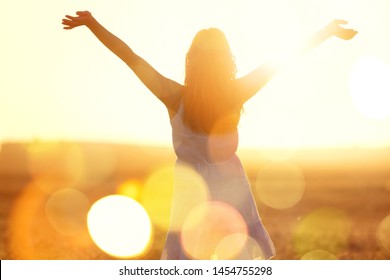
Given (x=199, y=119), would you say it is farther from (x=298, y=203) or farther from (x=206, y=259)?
(x=298, y=203)

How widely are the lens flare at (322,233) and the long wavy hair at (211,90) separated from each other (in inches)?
386

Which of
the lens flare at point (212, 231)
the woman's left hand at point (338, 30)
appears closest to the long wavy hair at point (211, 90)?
the lens flare at point (212, 231)

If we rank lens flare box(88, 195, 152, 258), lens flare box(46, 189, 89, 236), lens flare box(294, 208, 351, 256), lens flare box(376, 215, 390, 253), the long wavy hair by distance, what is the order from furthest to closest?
lens flare box(46, 189, 89, 236) → lens flare box(376, 215, 390, 253) → lens flare box(294, 208, 351, 256) → lens flare box(88, 195, 152, 258) → the long wavy hair

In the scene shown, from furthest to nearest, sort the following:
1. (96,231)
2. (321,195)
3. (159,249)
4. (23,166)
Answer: (23,166), (321,195), (96,231), (159,249)

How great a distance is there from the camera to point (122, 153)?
9650cm

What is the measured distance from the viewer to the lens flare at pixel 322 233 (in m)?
14.3

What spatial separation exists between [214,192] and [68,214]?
19865mm

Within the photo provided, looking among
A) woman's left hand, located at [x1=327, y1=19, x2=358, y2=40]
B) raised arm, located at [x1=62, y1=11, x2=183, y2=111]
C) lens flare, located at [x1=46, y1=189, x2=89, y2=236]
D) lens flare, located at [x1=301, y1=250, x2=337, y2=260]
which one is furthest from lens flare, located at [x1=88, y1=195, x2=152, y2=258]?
woman's left hand, located at [x1=327, y1=19, x2=358, y2=40]

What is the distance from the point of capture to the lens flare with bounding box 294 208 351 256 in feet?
46.8

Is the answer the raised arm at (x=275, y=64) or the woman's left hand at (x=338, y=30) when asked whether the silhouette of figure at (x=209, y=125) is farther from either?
the woman's left hand at (x=338, y=30)

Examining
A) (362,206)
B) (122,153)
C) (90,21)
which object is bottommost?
(122,153)

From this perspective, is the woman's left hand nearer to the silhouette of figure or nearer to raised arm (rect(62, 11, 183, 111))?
the silhouette of figure

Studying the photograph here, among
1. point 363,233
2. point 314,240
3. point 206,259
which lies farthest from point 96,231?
point 206,259

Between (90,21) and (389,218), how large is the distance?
64.3 feet
